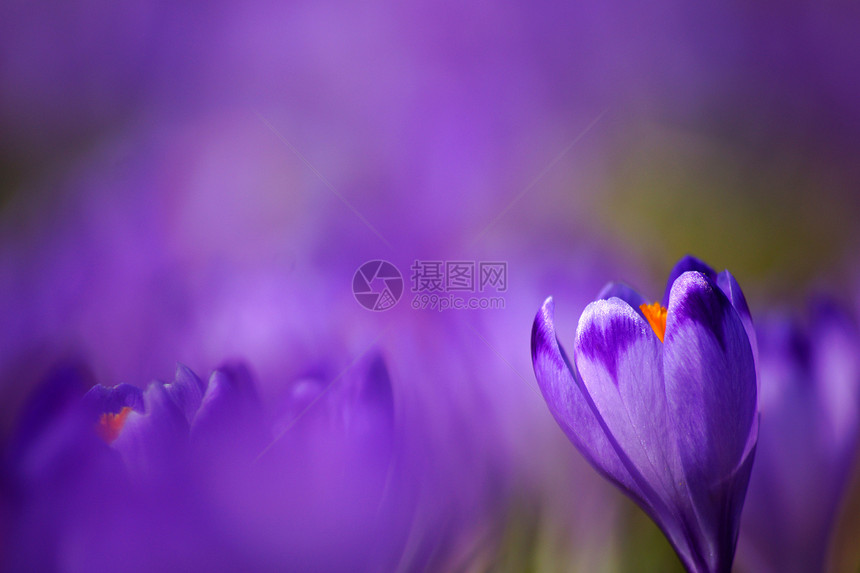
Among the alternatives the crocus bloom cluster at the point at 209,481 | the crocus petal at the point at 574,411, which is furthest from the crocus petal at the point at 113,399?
the crocus petal at the point at 574,411

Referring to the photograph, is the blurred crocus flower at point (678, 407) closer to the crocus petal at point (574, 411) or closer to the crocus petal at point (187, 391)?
the crocus petal at point (574, 411)

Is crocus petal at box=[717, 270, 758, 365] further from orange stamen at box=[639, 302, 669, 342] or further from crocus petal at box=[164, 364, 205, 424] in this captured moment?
crocus petal at box=[164, 364, 205, 424]

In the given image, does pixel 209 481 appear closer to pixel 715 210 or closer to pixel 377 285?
pixel 377 285

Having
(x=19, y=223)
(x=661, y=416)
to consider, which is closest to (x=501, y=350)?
(x=661, y=416)

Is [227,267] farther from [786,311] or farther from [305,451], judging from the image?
[786,311]

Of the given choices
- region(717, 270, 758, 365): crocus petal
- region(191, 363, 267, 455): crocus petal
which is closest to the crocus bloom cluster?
region(191, 363, 267, 455): crocus petal

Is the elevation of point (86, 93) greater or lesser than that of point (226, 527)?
greater

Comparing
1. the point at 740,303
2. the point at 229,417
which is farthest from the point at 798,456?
the point at 229,417
